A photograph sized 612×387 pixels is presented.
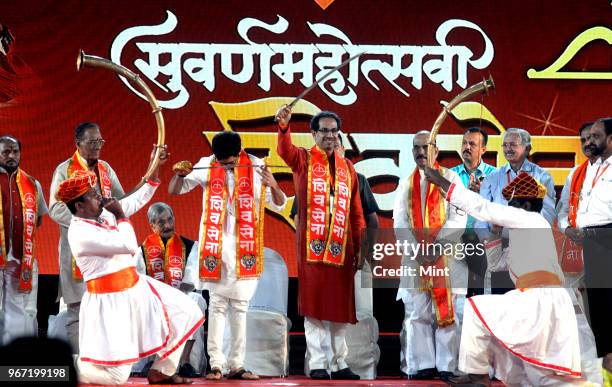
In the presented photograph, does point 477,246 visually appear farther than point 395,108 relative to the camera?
No

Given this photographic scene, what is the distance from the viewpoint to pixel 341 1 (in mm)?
7367

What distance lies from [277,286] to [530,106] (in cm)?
227

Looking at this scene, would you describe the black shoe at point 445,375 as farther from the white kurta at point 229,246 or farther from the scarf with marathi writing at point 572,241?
the white kurta at point 229,246

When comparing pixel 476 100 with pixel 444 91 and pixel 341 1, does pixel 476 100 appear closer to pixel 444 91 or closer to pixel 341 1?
pixel 444 91

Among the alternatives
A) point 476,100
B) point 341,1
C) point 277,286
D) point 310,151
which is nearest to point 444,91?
point 476,100

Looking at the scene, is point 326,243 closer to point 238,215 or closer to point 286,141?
point 238,215

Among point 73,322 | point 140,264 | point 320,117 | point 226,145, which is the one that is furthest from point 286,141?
point 73,322

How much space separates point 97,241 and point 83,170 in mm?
1187

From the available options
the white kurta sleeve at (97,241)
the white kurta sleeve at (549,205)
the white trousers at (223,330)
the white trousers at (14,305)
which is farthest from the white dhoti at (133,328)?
the white kurta sleeve at (549,205)

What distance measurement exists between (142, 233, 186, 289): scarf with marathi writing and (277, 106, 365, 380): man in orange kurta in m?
0.81

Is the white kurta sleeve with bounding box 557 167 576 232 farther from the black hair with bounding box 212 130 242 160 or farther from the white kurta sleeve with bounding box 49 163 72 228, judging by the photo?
the white kurta sleeve with bounding box 49 163 72 228

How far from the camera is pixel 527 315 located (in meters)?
5.33

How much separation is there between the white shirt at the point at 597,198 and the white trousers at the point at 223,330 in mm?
2098

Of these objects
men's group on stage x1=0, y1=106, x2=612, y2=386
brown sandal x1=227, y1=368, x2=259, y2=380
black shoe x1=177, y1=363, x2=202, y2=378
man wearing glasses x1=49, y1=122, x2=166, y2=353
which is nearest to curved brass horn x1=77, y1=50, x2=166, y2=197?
men's group on stage x1=0, y1=106, x2=612, y2=386
